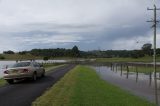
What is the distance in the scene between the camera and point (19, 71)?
92.1 ft

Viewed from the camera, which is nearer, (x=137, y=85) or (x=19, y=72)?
(x=19, y=72)

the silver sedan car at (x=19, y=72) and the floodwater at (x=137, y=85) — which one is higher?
the silver sedan car at (x=19, y=72)

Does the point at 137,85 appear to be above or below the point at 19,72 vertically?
below

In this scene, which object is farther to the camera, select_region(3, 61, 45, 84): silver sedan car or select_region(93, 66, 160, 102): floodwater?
select_region(3, 61, 45, 84): silver sedan car

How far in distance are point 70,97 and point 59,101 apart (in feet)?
4.49

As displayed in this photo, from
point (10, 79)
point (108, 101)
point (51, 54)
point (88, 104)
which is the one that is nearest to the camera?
point (88, 104)

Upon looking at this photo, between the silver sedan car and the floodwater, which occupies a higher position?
the silver sedan car

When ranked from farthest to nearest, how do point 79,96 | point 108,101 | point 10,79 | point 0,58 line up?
point 0,58, point 10,79, point 79,96, point 108,101

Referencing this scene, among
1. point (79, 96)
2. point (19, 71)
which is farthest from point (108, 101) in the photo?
point (19, 71)

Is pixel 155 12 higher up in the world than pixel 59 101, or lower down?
higher up

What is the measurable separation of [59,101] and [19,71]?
490 inches

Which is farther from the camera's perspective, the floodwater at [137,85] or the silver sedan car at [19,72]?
the silver sedan car at [19,72]

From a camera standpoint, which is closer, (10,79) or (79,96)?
(79,96)

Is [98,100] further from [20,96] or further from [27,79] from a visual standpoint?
[27,79]
